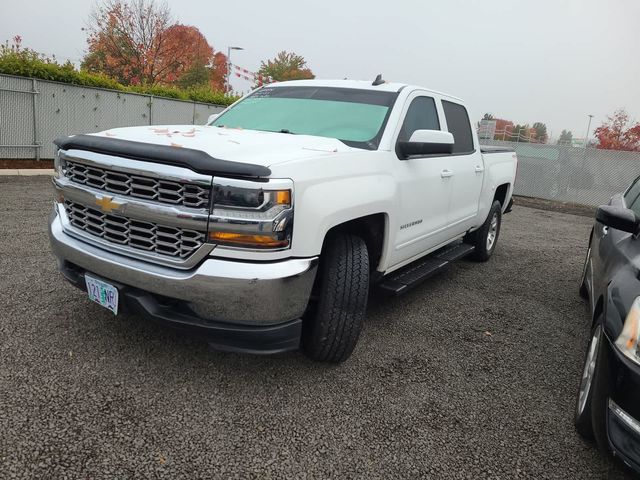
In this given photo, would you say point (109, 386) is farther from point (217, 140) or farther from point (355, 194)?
point (355, 194)

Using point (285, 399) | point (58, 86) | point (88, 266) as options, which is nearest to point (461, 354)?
point (285, 399)

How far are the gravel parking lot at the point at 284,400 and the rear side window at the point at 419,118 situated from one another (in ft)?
4.92

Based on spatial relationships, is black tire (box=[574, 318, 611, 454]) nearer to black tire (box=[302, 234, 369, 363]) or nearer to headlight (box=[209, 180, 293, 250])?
black tire (box=[302, 234, 369, 363])

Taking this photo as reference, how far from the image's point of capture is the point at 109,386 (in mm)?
2619

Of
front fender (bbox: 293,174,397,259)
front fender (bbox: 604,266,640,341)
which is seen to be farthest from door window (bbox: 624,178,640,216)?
front fender (bbox: 293,174,397,259)

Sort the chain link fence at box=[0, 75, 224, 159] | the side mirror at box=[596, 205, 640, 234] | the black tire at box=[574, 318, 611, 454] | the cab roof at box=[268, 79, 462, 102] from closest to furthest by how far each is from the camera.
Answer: the black tire at box=[574, 318, 611, 454] → the side mirror at box=[596, 205, 640, 234] → the cab roof at box=[268, 79, 462, 102] → the chain link fence at box=[0, 75, 224, 159]

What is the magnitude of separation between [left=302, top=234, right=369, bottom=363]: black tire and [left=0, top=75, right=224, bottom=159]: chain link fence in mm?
10898

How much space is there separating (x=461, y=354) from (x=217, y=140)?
7.30ft

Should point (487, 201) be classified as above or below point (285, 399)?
above

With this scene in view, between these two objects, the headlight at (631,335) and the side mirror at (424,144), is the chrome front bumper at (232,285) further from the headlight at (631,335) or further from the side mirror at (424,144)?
the headlight at (631,335)

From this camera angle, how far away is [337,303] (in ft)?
9.08

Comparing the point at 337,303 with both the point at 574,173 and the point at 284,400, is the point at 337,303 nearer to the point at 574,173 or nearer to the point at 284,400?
the point at 284,400

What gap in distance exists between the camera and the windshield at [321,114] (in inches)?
137

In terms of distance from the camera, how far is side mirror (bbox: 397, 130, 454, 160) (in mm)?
3287
